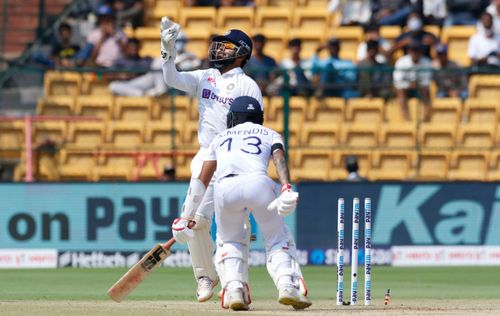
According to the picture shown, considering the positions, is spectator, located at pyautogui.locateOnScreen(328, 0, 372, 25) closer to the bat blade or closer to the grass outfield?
the grass outfield

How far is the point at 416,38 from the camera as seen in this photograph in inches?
747

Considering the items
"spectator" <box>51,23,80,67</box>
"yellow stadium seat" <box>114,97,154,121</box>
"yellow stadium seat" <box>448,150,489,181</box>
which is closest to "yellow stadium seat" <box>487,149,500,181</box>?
"yellow stadium seat" <box>448,150,489,181</box>

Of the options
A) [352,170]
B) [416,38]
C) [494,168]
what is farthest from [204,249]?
[416,38]

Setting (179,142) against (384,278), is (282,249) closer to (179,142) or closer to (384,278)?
(384,278)

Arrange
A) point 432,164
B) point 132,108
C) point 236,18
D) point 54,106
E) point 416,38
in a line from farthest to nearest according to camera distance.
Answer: point 236,18 < point 416,38 < point 132,108 < point 54,106 < point 432,164

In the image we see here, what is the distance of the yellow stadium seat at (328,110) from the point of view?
57.9 ft

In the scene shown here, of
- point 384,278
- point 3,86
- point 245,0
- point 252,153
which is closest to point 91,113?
point 3,86

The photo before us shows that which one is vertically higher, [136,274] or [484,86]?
[484,86]

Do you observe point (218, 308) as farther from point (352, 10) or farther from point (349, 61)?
point (352, 10)

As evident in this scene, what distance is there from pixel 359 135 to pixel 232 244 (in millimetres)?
8070

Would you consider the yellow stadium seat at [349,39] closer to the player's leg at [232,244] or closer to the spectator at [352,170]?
the spectator at [352,170]

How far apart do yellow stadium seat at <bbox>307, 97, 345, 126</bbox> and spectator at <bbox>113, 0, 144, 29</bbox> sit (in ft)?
14.5

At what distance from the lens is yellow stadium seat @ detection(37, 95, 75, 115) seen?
18.2 meters

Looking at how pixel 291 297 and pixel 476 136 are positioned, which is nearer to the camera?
pixel 291 297
